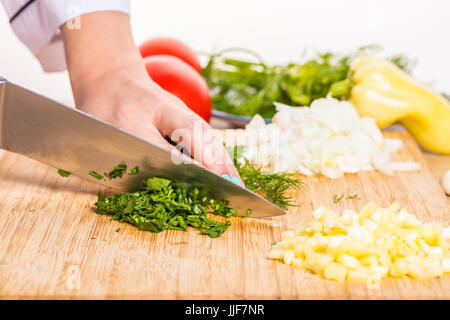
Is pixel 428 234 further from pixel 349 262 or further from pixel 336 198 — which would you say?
pixel 336 198

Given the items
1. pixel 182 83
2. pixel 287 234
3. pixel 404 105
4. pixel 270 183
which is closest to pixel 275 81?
pixel 182 83

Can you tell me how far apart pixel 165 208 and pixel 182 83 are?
3.52 feet

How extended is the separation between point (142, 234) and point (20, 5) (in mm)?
1083

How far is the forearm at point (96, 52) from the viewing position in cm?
200

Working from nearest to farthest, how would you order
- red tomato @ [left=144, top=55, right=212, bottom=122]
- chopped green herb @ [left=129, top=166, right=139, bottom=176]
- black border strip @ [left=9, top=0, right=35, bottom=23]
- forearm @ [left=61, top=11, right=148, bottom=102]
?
chopped green herb @ [left=129, top=166, right=139, bottom=176] → forearm @ [left=61, top=11, right=148, bottom=102] → black border strip @ [left=9, top=0, right=35, bottom=23] → red tomato @ [left=144, top=55, right=212, bottom=122]

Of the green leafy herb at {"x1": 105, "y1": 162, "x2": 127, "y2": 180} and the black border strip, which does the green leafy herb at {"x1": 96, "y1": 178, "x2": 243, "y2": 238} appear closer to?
the green leafy herb at {"x1": 105, "y1": 162, "x2": 127, "y2": 180}

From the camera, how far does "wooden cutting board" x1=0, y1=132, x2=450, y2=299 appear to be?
1.39 metres

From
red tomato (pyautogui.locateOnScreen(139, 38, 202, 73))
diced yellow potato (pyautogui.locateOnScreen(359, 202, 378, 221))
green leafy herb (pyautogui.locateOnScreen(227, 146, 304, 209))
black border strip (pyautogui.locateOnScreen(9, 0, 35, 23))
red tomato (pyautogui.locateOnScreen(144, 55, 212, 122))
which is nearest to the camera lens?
diced yellow potato (pyautogui.locateOnScreen(359, 202, 378, 221))

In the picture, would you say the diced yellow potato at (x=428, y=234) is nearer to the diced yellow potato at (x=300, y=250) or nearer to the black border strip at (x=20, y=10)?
the diced yellow potato at (x=300, y=250)

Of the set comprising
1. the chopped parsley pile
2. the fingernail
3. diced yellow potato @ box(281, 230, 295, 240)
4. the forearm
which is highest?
the forearm

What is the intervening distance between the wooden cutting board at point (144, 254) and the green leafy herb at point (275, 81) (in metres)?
0.85

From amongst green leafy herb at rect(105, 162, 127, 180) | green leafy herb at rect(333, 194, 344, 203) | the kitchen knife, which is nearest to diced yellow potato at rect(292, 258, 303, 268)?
the kitchen knife

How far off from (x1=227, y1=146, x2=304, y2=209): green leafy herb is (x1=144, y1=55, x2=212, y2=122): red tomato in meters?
0.63

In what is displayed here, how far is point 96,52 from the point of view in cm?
202
